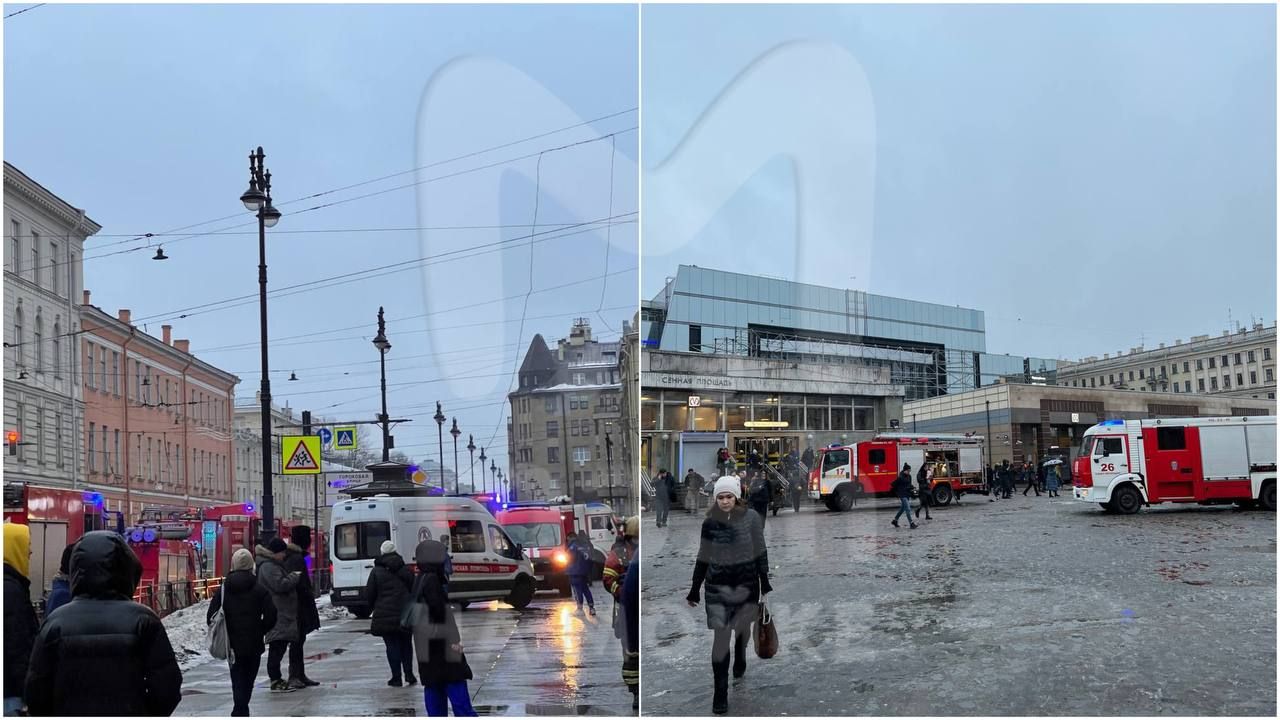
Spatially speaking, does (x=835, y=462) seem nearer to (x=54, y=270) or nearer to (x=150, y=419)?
(x=54, y=270)

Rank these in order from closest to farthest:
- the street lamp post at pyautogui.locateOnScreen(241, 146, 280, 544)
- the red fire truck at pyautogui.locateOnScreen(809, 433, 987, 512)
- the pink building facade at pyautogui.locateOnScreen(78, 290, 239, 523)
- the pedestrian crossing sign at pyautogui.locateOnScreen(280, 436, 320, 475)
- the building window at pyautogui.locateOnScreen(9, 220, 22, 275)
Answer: the street lamp post at pyautogui.locateOnScreen(241, 146, 280, 544), the pedestrian crossing sign at pyautogui.locateOnScreen(280, 436, 320, 475), the building window at pyautogui.locateOnScreen(9, 220, 22, 275), the red fire truck at pyautogui.locateOnScreen(809, 433, 987, 512), the pink building facade at pyautogui.locateOnScreen(78, 290, 239, 523)

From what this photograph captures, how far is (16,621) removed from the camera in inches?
220

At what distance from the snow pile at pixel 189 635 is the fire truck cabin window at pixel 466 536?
149 inches

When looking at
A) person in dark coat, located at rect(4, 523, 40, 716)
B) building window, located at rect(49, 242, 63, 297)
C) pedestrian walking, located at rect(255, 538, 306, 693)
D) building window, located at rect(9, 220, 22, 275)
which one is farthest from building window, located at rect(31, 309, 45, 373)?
person in dark coat, located at rect(4, 523, 40, 716)

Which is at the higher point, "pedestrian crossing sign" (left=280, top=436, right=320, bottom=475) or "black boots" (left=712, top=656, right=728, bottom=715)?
"pedestrian crossing sign" (left=280, top=436, right=320, bottom=475)

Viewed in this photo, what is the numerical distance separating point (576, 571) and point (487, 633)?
435 centimetres

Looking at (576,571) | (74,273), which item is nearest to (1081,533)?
(576,571)

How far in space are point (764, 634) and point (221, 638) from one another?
3.94 meters

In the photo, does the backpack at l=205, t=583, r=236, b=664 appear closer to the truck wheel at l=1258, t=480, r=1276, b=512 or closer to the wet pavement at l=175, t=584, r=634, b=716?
the wet pavement at l=175, t=584, r=634, b=716

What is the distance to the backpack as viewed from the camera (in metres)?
8.23

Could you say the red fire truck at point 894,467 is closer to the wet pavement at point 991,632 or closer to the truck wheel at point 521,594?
the truck wheel at point 521,594

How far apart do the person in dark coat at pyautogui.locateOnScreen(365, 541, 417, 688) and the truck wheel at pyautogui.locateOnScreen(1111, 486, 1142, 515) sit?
16.8m

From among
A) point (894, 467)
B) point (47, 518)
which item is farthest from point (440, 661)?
point (894, 467)

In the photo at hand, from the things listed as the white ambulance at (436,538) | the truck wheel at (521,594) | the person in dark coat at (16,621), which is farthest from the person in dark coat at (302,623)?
the truck wheel at (521,594)
